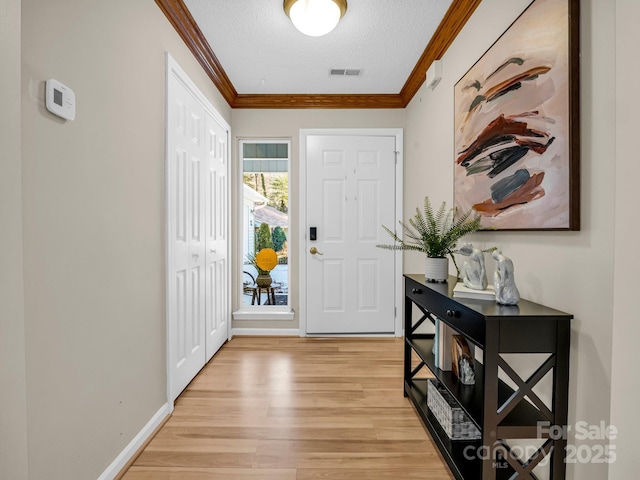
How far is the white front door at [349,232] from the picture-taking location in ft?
11.9

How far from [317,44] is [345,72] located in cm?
50

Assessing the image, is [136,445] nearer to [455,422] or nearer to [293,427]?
[293,427]

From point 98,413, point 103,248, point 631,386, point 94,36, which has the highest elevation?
point 94,36

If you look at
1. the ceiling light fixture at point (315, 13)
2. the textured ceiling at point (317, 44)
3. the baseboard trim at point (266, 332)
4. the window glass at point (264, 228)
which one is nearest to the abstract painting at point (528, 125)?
the textured ceiling at point (317, 44)

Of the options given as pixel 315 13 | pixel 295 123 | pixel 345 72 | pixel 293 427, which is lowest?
pixel 293 427

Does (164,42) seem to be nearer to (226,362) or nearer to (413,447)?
(226,362)

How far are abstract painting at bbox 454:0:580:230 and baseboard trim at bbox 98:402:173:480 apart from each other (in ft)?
6.75

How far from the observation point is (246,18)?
7.52 feet

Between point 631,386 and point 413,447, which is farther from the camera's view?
point 413,447

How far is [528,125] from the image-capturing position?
4.72 feet

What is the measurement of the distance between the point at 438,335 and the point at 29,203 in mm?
1845

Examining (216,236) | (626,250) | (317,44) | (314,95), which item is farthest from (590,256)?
(314,95)

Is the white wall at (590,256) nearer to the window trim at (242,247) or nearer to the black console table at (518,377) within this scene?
the black console table at (518,377)

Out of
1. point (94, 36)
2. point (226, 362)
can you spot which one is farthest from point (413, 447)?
point (94, 36)
